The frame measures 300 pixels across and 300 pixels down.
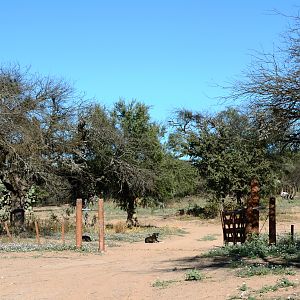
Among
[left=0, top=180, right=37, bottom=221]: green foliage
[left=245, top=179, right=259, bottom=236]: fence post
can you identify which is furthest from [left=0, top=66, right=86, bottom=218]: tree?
[left=245, top=179, right=259, bottom=236]: fence post

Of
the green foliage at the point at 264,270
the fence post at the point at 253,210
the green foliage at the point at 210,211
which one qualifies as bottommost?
the green foliage at the point at 210,211

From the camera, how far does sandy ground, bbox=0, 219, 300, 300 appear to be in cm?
905

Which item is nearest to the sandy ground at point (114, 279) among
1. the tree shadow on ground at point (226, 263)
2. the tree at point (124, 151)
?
the tree shadow on ground at point (226, 263)

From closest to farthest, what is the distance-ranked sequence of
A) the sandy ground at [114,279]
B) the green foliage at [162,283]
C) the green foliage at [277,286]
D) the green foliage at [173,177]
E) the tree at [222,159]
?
the green foliage at [277,286] < the sandy ground at [114,279] < the green foliage at [162,283] < the green foliage at [173,177] < the tree at [222,159]

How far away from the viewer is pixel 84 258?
54.1 feet

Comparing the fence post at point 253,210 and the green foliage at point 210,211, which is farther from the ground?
the fence post at point 253,210

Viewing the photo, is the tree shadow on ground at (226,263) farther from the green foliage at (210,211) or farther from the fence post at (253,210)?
the green foliage at (210,211)

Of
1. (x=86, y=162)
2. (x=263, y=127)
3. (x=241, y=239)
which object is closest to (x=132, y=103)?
(x=86, y=162)

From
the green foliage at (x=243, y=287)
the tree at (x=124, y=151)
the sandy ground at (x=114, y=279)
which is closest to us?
the green foliage at (x=243, y=287)

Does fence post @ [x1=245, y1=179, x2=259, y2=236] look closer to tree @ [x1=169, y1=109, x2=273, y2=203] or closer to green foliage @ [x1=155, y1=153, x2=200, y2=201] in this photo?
green foliage @ [x1=155, y1=153, x2=200, y2=201]

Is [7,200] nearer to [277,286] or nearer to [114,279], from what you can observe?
[114,279]

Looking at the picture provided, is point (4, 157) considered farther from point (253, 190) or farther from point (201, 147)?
point (201, 147)

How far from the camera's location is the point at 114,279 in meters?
11.4

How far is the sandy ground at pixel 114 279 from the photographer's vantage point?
9.05 m
